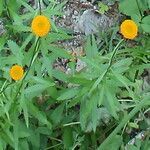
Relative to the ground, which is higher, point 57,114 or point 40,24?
point 40,24

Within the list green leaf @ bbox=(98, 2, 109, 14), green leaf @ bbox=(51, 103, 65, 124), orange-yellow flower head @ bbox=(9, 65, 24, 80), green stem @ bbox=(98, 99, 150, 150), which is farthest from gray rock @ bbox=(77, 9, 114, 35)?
orange-yellow flower head @ bbox=(9, 65, 24, 80)

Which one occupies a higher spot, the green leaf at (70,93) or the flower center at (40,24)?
the flower center at (40,24)

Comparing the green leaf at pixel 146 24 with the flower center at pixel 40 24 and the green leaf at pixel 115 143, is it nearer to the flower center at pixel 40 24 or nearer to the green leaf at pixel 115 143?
the green leaf at pixel 115 143

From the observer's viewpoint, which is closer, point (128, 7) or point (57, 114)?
point (57, 114)

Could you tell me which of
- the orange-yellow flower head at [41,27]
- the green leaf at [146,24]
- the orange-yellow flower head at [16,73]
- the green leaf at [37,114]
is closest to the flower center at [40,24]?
the orange-yellow flower head at [41,27]

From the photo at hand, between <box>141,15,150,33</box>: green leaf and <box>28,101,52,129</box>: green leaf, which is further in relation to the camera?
<box>141,15,150,33</box>: green leaf

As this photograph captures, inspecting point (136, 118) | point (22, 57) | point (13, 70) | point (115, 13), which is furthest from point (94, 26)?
point (13, 70)

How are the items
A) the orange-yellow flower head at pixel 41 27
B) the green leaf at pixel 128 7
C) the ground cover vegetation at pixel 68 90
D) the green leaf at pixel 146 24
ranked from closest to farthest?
the orange-yellow flower head at pixel 41 27 → the ground cover vegetation at pixel 68 90 → the green leaf at pixel 146 24 → the green leaf at pixel 128 7

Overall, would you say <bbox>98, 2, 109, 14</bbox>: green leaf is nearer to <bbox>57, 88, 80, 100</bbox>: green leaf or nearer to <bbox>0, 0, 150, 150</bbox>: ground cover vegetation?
<bbox>0, 0, 150, 150</bbox>: ground cover vegetation

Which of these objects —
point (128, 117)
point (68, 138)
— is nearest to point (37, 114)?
point (68, 138)

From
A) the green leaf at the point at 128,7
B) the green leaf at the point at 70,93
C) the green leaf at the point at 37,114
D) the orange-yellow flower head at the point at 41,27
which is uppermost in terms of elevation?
the orange-yellow flower head at the point at 41,27

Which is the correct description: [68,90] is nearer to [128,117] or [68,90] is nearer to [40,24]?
[128,117]
